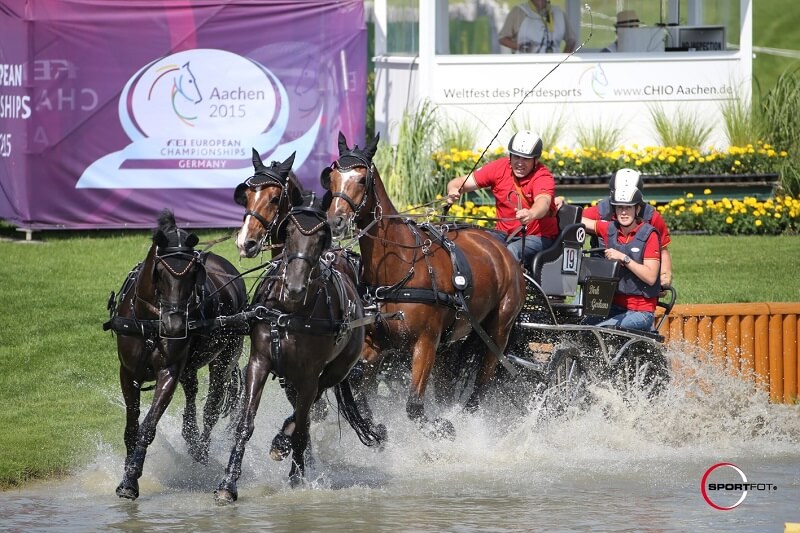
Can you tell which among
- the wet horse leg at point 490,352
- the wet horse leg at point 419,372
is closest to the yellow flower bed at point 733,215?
the wet horse leg at point 490,352

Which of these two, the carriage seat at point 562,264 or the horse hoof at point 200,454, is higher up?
the carriage seat at point 562,264

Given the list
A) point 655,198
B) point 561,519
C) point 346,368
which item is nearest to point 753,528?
point 561,519

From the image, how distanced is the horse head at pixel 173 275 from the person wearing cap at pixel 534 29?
10723 millimetres

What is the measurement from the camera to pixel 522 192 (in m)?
10.4

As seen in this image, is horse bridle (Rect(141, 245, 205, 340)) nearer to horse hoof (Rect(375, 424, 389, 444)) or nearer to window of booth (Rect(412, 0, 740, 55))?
horse hoof (Rect(375, 424, 389, 444))

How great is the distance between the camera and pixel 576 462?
31.8ft

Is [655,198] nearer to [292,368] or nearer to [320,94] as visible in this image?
[320,94]

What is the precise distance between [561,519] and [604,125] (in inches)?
403

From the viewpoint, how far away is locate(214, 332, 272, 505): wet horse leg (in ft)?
25.8

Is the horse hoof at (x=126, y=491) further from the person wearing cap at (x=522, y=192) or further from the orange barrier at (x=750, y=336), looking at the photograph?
the orange barrier at (x=750, y=336)

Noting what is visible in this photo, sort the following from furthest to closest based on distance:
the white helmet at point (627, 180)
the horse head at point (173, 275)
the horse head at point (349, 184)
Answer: the white helmet at point (627, 180) < the horse head at point (349, 184) < the horse head at point (173, 275)

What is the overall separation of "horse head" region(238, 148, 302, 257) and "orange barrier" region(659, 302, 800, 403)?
176 inches

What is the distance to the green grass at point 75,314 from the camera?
32.5 ft
